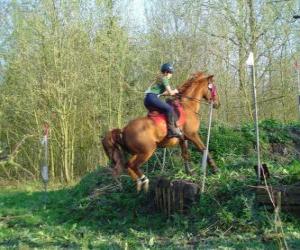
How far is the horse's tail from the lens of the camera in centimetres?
1090

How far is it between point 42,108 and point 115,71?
3429 millimetres

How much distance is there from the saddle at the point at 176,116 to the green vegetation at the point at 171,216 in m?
1.02

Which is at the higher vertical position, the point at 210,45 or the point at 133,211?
the point at 210,45

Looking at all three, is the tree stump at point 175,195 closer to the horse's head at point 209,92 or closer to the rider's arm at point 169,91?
the rider's arm at point 169,91

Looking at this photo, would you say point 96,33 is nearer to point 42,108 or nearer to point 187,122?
point 42,108

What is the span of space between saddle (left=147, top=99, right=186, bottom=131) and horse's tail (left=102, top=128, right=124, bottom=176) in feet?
2.42

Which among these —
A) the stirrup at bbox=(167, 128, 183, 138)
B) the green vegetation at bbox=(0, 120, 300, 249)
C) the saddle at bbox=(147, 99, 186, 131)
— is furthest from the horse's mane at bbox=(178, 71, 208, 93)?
the green vegetation at bbox=(0, 120, 300, 249)

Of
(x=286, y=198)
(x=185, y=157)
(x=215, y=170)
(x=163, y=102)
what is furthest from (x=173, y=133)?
(x=286, y=198)

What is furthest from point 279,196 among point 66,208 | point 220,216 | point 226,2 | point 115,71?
point 226,2

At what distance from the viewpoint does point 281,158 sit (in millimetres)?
13047

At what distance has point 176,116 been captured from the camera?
36.8 ft

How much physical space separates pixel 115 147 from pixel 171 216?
5.80 feet

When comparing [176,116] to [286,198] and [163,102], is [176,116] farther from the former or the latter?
[286,198]

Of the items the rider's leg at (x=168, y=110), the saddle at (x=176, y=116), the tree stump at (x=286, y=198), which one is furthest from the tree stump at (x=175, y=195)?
the tree stump at (x=286, y=198)
